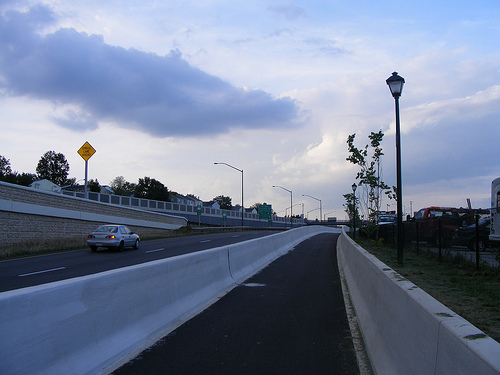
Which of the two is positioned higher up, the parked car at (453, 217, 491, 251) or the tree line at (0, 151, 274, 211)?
the tree line at (0, 151, 274, 211)

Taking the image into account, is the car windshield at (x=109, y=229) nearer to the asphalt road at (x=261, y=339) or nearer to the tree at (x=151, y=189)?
the asphalt road at (x=261, y=339)

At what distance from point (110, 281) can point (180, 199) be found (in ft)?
420

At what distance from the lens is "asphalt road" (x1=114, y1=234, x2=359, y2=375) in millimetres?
Answer: 5473

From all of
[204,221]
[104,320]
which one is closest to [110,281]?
[104,320]

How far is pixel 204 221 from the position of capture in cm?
6931

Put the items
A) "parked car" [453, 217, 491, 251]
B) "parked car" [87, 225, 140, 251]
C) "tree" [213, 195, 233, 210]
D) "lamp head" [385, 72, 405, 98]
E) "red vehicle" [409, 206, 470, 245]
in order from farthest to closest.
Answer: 1. "tree" [213, 195, 233, 210]
2. "parked car" [87, 225, 140, 251]
3. "parked car" [453, 217, 491, 251]
4. "red vehicle" [409, 206, 470, 245]
5. "lamp head" [385, 72, 405, 98]

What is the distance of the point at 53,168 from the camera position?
382 ft

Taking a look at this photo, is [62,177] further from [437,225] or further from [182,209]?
[437,225]

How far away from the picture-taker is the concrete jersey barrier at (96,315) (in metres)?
4.06

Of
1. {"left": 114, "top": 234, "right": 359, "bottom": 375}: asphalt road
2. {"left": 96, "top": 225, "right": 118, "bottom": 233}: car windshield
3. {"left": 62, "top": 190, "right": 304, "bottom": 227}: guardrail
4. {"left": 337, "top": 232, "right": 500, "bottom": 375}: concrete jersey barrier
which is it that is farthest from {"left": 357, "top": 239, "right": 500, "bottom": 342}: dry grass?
{"left": 62, "top": 190, "right": 304, "bottom": 227}: guardrail

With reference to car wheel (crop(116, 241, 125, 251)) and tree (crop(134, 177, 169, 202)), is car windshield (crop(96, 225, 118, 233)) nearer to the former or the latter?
car wheel (crop(116, 241, 125, 251))

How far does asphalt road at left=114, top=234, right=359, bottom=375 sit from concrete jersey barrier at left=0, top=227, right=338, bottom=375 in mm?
297

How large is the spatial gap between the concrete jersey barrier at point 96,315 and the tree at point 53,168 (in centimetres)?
11747

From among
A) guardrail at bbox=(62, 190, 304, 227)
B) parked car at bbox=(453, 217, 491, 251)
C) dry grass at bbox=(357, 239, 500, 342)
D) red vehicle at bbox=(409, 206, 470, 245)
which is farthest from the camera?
guardrail at bbox=(62, 190, 304, 227)
